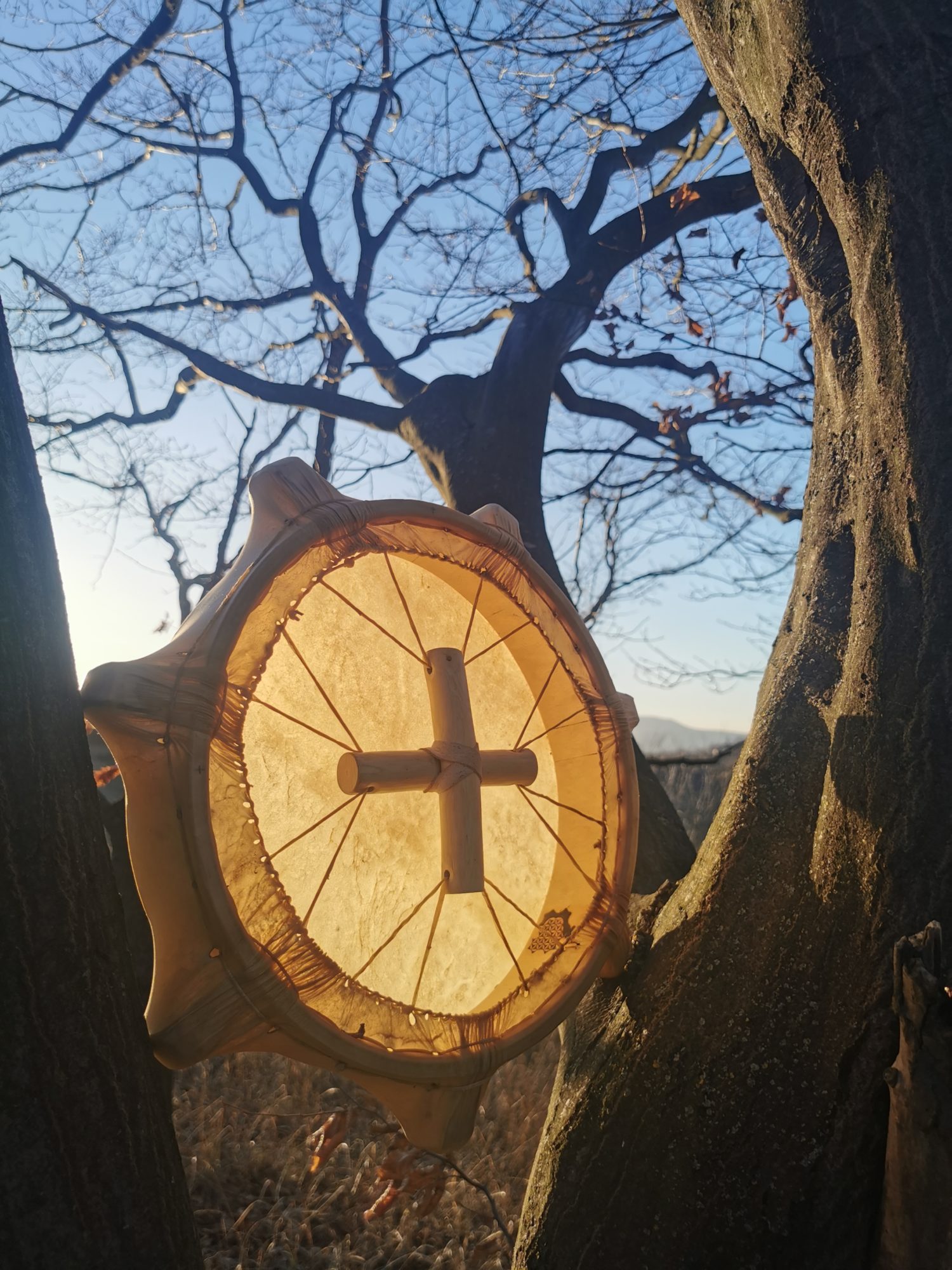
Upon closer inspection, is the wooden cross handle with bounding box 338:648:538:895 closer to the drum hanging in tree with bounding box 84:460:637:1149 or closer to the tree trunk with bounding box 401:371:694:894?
the drum hanging in tree with bounding box 84:460:637:1149

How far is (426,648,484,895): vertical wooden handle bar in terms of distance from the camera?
4.81 ft

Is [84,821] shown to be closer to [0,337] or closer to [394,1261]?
[0,337]

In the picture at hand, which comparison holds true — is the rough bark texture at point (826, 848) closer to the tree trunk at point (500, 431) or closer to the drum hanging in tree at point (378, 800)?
the drum hanging in tree at point (378, 800)

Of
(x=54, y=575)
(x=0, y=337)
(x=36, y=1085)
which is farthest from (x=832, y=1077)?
(x=0, y=337)

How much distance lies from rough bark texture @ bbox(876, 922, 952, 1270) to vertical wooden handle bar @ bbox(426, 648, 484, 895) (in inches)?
25.0

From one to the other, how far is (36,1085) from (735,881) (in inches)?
43.7

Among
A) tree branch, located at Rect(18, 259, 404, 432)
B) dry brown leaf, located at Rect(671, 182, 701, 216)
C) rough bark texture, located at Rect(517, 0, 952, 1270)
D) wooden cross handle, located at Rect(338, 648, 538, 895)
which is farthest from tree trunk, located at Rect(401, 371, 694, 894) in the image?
wooden cross handle, located at Rect(338, 648, 538, 895)

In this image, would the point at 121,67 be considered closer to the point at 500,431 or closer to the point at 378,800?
the point at 500,431

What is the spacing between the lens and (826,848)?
1466mm

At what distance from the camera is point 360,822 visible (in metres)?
1.60

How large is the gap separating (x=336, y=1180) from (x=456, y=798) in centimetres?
167

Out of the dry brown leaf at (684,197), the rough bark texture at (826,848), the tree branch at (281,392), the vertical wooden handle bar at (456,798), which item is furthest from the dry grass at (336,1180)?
the dry brown leaf at (684,197)

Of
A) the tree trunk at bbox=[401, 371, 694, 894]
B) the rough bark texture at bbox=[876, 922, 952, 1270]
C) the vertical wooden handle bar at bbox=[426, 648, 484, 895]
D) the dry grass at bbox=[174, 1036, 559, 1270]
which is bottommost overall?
the dry grass at bbox=[174, 1036, 559, 1270]

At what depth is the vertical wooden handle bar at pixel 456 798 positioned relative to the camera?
147 cm
